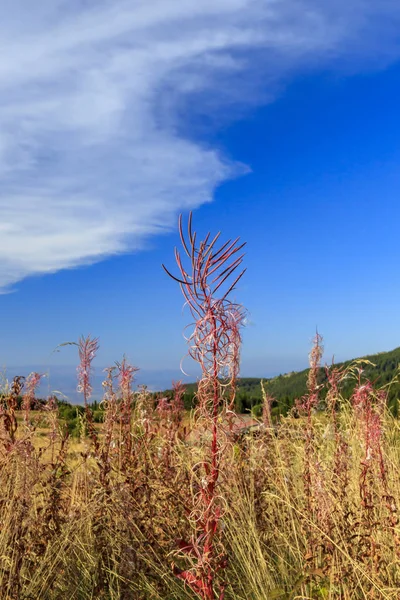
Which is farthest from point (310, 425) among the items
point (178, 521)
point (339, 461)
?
point (178, 521)

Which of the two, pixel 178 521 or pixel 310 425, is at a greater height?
pixel 310 425

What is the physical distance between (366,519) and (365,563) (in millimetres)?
299

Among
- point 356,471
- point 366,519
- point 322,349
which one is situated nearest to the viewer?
point 366,519

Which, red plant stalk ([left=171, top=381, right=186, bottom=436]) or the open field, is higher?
red plant stalk ([left=171, top=381, right=186, bottom=436])

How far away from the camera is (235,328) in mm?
2295

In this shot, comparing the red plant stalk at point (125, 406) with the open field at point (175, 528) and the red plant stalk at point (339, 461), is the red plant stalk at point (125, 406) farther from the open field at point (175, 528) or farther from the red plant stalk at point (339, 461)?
the red plant stalk at point (339, 461)

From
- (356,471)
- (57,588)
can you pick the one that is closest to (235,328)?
(57,588)

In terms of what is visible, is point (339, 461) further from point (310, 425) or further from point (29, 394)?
point (29, 394)

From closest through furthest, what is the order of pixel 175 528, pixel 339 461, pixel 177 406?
pixel 339 461, pixel 175 528, pixel 177 406

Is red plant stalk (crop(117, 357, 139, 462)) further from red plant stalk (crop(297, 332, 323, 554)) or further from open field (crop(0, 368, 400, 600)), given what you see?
red plant stalk (crop(297, 332, 323, 554))

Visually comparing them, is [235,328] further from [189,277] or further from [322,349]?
[322,349]

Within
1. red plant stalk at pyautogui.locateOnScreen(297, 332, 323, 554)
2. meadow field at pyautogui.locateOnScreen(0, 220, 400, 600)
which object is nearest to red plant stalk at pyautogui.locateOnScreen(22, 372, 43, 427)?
meadow field at pyautogui.locateOnScreen(0, 220, 400, 600)

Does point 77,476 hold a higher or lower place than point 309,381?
lower

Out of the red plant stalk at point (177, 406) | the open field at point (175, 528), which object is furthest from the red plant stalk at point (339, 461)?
the red plant stalk at point (177, 406)
